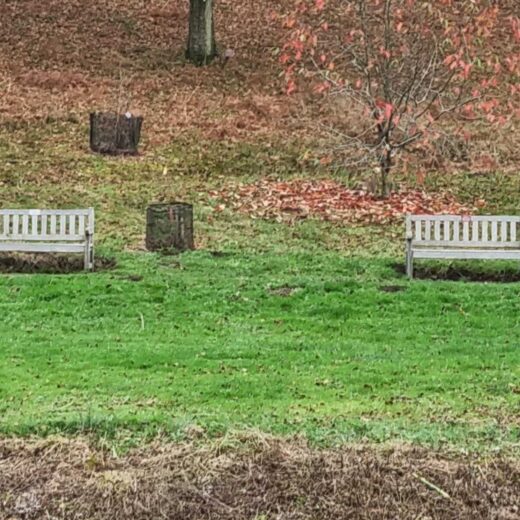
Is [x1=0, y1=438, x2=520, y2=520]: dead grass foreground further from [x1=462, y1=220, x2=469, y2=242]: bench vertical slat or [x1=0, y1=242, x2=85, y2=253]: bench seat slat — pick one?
[x1=462, y1=220, x2=469, y2=242]: bench vertical slat

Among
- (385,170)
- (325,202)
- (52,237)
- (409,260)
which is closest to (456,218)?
(409,260)

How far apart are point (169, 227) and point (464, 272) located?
150 inches

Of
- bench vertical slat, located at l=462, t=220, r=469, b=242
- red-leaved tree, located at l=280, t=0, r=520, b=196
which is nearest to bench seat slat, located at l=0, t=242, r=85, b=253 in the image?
red-leaved tree, located at l=280, t=0, r=520, b=196

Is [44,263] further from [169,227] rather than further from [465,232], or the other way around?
[465,232]

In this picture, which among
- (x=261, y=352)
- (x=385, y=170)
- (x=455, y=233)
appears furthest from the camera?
(x=385, y=170)

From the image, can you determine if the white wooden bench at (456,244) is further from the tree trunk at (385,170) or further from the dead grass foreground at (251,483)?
the dead grass foreground at (251,483)

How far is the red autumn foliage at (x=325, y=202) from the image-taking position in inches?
486

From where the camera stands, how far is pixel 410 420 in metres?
4.42

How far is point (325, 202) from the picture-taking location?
13000 millimetres

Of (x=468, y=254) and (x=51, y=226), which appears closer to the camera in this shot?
(x=468, y=254)

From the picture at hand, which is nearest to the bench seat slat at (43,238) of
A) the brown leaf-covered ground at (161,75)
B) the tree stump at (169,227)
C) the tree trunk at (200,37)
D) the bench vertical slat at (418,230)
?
the tree stump at (169,227)

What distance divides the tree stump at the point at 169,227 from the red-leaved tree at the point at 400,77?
249 cm

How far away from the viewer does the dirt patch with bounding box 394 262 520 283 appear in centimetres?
959

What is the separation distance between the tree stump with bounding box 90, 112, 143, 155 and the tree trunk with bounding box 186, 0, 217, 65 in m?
5.79
